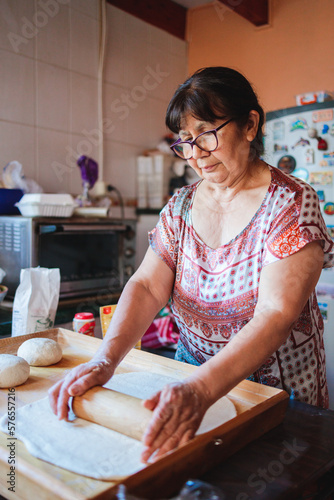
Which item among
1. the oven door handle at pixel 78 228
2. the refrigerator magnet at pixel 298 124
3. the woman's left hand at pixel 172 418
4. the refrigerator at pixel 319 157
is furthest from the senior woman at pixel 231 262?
the refrigerator magnet at pixel 298 124

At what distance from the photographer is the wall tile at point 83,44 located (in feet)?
8.26

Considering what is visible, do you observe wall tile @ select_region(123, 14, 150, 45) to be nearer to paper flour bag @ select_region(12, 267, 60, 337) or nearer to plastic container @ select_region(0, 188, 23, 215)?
plastic container @ select_region(0, 188, 23, 215)

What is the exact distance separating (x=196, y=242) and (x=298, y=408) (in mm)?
431

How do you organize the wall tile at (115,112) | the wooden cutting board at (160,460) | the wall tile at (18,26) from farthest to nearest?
the wall tile at (115,112), the wall tile at (18,26), the wooden cutting board at (160,460)

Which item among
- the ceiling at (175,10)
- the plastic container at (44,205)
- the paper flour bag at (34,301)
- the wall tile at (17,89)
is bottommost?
the paper flour bag at (34,301)

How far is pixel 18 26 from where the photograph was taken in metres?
2.24

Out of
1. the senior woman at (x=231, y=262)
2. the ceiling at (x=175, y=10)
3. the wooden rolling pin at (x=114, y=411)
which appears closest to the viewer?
the wooden rolling pin at (x=114, y=411)

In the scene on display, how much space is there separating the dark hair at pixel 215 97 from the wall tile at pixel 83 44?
5.92 feet

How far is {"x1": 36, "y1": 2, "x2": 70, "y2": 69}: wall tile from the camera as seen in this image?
7.72 feet

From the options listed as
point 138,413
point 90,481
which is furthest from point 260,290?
point 90,481

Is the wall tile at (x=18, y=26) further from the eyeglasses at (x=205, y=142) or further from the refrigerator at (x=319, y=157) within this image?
the eyeglasses at (x=205, y=142)

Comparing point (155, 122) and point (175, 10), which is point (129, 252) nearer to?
point (155, 122)

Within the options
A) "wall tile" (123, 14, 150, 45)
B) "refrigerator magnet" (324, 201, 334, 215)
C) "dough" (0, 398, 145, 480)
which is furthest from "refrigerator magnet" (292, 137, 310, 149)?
"dough" (0, 398, 145, 480)

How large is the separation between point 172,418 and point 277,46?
8.93ft
